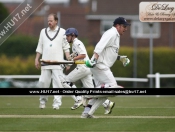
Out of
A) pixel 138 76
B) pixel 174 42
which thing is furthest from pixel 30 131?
pixel 174 42

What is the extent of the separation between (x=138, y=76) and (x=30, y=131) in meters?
21.0

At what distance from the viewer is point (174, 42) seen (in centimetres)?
3862

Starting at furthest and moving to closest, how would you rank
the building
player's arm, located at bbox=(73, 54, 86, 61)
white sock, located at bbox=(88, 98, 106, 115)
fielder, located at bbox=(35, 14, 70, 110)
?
the building, fielder, located at bbox=(35, 14, 70, 110), player's arm, located at bbox=(73, 54, 86, 61), white sock, located at bbox=(88, 98, 106, 115)

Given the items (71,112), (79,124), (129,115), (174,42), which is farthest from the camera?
(174,42)

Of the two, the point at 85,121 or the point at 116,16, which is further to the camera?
the point at 116,16

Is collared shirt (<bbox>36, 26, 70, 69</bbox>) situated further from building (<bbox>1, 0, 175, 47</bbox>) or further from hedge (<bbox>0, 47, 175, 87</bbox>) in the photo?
building (<bbox>1, 0, 175, 47</bbox>)

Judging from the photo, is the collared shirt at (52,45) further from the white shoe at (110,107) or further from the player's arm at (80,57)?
the white shoe at (110,107)

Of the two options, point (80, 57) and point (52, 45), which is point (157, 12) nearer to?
point (80, 57)

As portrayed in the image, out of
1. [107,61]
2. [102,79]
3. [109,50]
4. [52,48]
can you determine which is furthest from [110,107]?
[52,48]

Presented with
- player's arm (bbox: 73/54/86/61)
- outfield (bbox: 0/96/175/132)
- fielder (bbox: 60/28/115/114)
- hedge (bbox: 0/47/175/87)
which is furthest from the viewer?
hedge (bbox: 0/47/175/87)

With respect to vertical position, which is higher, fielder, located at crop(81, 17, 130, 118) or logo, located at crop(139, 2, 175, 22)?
logo, located at crop(139, 2, 175, 22)

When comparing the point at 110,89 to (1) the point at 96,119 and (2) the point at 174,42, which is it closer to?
(1) the point at 96,119

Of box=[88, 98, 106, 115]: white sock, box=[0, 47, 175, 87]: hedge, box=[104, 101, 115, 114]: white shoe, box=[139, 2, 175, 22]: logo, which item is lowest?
box=[0, 47, 175, 87]: hedge

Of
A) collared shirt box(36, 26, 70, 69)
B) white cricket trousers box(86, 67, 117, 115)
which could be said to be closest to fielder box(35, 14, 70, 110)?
collared shirt box(36, 26, 70, 69)
